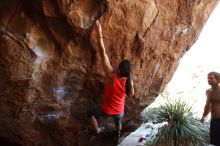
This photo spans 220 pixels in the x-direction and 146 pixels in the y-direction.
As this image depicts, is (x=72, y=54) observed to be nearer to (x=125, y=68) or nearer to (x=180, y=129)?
(x=125, y=68)

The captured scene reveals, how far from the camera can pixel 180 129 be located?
10.2 meters

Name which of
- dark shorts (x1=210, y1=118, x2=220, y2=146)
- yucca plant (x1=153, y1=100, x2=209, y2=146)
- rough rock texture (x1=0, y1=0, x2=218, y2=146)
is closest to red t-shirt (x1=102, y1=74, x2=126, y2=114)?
rough rock texture (x1=0, y1=0, x2=218, y2=146)

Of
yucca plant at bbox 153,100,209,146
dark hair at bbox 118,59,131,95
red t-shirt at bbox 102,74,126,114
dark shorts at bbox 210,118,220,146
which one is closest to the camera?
dark hair at bbox 118,59,131,95

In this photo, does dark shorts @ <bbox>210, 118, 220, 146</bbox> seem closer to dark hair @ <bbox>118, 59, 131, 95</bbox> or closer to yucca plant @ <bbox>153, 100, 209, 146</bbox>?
dark hair @ <bbox>118, 59, 131, 95</bbox>

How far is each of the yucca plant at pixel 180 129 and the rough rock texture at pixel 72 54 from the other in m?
3.08

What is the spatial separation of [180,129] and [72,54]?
5.06 metres

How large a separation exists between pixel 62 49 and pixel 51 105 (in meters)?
1.09

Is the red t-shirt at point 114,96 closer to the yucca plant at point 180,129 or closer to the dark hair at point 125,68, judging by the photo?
the dark hair at point 125,68

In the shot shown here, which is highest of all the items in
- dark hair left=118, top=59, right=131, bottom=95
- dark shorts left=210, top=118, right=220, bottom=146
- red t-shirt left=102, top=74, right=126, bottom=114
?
dark hair left=118, top=59, right=131, bottom=95

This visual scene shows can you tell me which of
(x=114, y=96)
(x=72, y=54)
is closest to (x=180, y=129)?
(x=114, y=96)

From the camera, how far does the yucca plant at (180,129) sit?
1005 centimetres

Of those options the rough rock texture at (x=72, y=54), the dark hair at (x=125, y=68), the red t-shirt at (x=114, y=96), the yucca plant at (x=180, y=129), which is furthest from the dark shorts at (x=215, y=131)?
the yucca plant at (x=180, y=129)

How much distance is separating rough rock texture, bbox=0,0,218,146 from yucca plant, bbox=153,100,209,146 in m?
3.08

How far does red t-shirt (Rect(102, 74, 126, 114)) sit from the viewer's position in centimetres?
595
